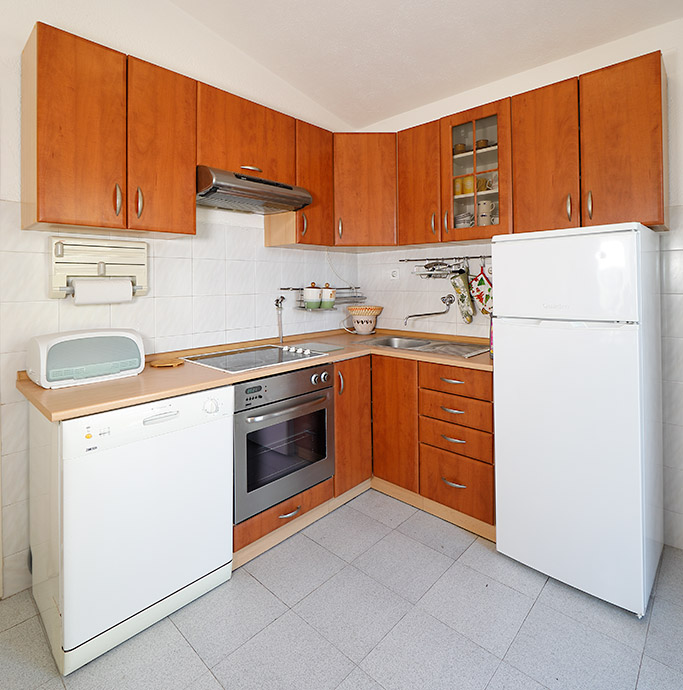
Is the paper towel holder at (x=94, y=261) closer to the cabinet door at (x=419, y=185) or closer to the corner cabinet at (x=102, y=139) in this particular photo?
the corner cabinet at (x=102, y=139)

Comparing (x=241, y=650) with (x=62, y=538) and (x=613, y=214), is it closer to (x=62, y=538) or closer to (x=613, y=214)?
(x=62, y=538)

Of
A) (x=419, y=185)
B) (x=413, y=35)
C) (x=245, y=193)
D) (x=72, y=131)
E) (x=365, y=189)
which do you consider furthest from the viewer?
(x=365, y=189)

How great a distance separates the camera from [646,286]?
63.7 inches

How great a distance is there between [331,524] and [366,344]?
1081 millimetres

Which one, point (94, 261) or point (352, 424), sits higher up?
point (94, 261)

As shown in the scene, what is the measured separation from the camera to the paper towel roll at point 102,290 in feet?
6.04

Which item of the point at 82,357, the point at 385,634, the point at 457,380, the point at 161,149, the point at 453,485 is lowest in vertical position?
the point at 385,634

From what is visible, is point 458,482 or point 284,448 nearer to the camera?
point 284,448

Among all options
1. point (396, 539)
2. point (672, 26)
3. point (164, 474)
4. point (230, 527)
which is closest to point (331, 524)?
point (396, 539)

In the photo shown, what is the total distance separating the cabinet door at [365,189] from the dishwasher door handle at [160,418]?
1589mm

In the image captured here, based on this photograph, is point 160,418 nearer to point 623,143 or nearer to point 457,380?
point 457,380

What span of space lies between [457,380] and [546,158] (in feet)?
3.82

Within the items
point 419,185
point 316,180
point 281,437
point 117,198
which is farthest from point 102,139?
point 419,185

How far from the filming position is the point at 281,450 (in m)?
2.09
